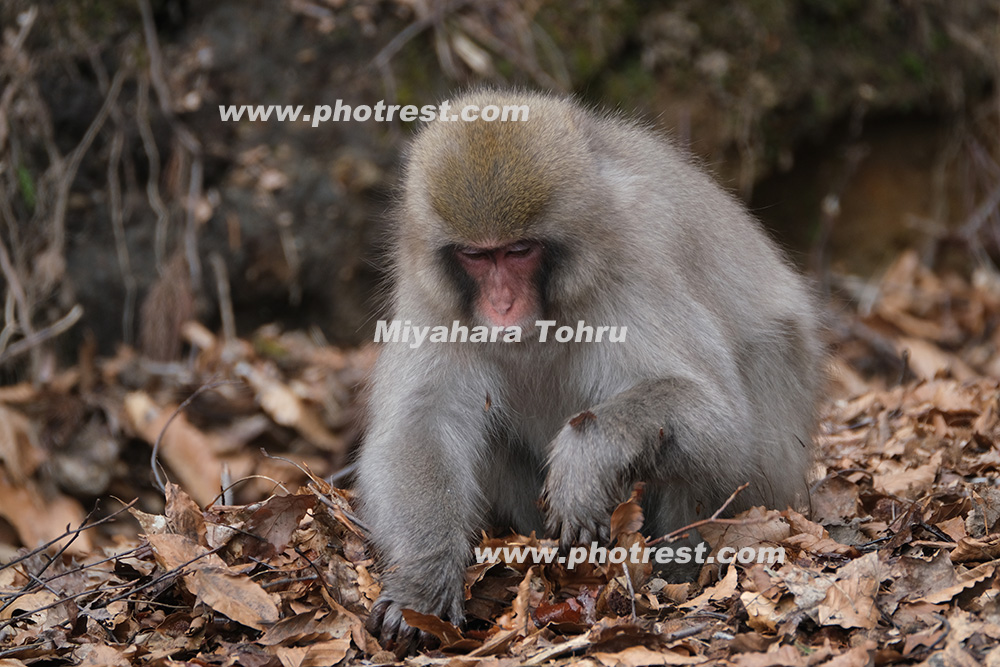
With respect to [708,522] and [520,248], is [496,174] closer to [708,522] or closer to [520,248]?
[520,248]

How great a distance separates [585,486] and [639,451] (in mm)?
250

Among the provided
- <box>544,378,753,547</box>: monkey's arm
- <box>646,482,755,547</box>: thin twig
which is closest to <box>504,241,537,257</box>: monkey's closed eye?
<box>544,378,753,547</box>: monkey's arm

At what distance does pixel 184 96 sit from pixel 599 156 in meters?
4.99

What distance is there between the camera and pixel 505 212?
4.02 metres

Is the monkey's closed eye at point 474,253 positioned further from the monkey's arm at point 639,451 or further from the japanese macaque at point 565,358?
the monkey's arm at point 639,451

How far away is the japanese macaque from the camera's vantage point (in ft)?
13.2

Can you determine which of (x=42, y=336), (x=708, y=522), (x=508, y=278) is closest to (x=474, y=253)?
(x=508, y=278)

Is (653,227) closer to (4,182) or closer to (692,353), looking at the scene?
(692,353)

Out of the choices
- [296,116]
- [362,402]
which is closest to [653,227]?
[362,402]

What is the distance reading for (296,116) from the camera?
8.36m

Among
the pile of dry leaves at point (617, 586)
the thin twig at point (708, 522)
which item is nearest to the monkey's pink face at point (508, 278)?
the pile of dry leaves at point (617, 586)

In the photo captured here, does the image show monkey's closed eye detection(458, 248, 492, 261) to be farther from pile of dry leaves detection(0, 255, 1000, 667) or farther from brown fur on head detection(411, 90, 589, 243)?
pile of dry leaves detection(0, 255, 1000, 667)

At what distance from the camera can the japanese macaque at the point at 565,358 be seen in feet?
13.2

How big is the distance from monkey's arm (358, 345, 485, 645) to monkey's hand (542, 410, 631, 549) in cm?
43
